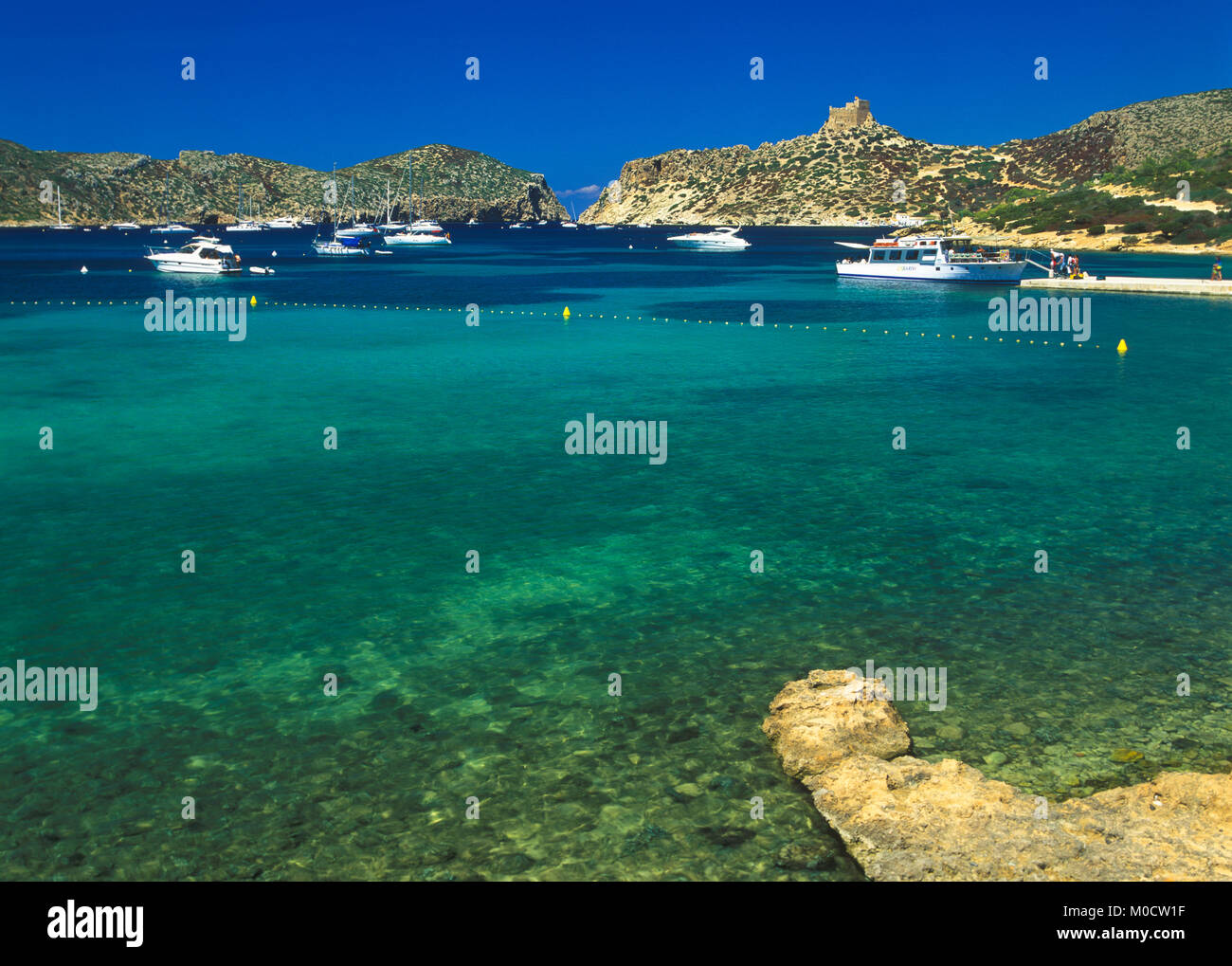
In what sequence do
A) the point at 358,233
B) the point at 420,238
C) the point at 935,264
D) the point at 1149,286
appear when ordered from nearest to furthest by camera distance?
the point at 1149,286 < the point at 935,264 < the point at 358,233 < the point at 420,238

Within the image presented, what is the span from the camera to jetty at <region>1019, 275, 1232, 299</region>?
61.1 meters

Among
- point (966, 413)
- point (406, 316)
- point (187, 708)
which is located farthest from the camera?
point (406, 316)

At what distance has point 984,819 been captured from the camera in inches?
341

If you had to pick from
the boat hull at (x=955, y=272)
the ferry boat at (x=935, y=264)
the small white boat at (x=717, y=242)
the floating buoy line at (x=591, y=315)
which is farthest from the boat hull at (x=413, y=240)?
the boat hull at (x=955, y=272)

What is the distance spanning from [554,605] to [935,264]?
6820 cm

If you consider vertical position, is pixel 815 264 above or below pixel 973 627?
above

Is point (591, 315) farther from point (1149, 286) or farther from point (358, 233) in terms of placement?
point (358, 233)

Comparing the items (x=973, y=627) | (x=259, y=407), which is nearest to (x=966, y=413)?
(x=973, y=627)

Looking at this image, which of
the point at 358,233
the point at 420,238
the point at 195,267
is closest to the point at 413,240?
the point at 420,238

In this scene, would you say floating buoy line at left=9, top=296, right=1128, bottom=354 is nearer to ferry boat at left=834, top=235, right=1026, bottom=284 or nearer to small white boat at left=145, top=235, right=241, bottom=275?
small white boat at left=145, top=235, right=241, bottom=275

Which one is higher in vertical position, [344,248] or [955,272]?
[344,248]

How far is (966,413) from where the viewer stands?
2953cm
